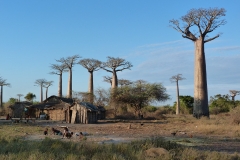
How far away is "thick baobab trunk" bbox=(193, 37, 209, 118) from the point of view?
93.8 feet

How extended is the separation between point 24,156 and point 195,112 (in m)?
23.5

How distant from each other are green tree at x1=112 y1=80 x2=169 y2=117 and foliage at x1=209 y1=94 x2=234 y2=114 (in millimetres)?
9307

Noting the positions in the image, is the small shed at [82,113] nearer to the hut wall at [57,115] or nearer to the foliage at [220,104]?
the hut wall at [57,115]

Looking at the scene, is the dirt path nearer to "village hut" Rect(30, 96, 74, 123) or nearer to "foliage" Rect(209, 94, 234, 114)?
"village hut" Rect(30, 96, 74, 123)

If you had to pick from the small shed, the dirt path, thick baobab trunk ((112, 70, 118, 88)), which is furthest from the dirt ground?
thick baobab trunk ((112, 70, 118, 88))

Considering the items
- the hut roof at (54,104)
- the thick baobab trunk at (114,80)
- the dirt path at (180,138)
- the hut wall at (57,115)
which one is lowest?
the dirt path at (180,138)

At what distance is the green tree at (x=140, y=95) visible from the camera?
34312 mm

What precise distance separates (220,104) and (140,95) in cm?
1432

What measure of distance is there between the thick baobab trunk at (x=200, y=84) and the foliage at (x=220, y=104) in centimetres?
1314

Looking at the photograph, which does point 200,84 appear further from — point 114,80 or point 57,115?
point 114,80

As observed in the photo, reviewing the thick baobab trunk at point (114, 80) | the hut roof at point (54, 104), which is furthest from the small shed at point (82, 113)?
the thick baobab trunk at point (114, 80)

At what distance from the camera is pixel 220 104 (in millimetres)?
43719

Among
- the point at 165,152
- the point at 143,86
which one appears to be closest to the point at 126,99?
the point at 143,86

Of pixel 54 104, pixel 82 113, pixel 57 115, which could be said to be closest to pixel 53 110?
pixel 57 115
